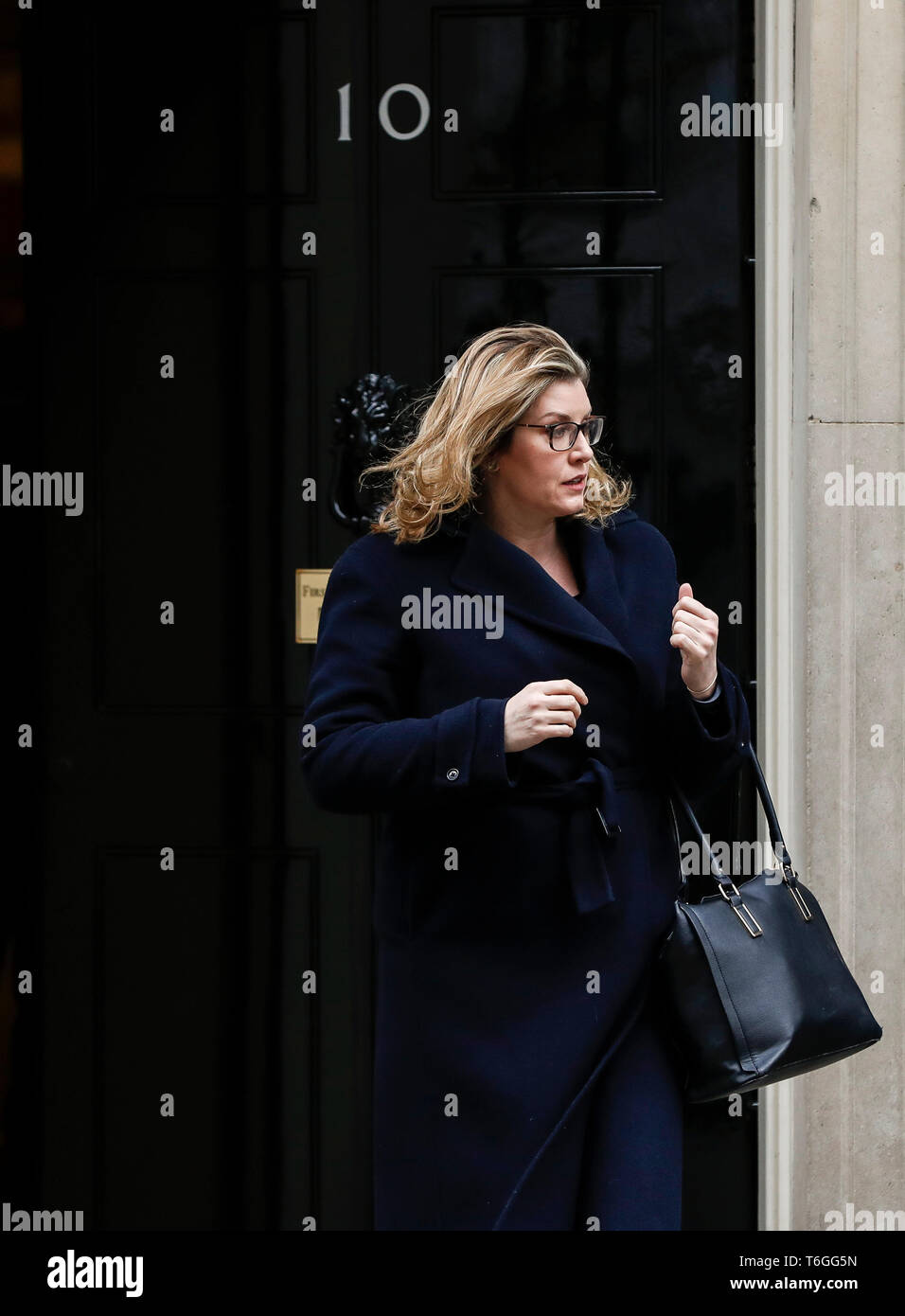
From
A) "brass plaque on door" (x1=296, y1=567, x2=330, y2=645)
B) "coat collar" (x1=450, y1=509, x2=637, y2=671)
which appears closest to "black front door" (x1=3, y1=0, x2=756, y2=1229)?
"brass plaque on door" (x1=296, y1=567, x2=330, y2=645)

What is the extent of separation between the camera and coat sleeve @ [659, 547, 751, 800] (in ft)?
7.46

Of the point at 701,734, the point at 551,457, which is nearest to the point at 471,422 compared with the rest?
the point at 551,457

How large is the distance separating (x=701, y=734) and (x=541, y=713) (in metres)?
0.32

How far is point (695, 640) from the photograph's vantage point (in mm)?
2174

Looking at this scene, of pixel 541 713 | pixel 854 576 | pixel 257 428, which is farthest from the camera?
pixel 257 428

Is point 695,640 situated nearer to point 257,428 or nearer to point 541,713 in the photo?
point 541,713

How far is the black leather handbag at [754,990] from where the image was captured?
2213 mm

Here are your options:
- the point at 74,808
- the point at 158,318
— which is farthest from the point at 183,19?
the point at 74,808

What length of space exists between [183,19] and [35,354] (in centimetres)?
89

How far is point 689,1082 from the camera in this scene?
7.66 feet

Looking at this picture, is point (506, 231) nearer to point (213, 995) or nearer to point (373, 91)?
point (373, 91)

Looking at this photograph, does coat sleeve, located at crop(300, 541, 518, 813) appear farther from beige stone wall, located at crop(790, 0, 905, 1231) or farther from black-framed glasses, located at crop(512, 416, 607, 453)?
beige stone wall, located at crop(790, 0, 905, 1231)

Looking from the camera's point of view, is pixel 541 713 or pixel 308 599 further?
pixel 308 599

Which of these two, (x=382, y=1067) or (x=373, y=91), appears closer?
(x=382, y=1067)
